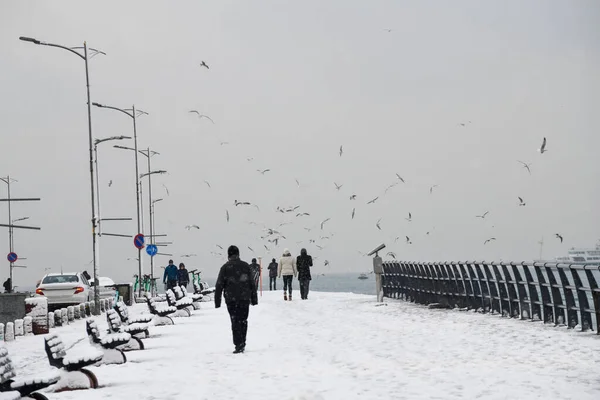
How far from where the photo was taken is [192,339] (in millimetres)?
22344

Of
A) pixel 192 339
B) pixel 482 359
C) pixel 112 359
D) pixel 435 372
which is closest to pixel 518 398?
pixel 435 372

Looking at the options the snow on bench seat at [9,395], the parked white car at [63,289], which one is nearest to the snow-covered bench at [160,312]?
the parked white car at [63,289]

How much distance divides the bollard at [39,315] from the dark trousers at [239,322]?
11102mm

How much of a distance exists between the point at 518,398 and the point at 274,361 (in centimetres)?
573

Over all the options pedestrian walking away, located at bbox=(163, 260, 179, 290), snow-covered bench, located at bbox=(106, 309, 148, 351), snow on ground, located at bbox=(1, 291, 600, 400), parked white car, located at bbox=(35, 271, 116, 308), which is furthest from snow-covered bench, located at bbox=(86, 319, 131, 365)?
pedestrian walking away, located at bbox=(163, 260, 179, 290)

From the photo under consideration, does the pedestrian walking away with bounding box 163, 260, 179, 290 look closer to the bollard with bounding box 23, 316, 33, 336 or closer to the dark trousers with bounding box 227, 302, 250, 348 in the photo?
the bollard with bounding box 23, 316, 33, 336

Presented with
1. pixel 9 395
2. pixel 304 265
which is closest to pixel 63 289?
pixel 304 265

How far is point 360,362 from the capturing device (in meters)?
15.4

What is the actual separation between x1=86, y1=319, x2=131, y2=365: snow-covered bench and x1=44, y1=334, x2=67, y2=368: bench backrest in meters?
2.34

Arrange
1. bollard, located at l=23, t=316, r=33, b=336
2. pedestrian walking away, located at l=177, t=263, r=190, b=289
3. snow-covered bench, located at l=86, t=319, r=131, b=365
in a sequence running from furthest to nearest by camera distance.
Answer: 1. pedestrian walking away, located at l=177, t=263, r=190, b=289
2. bollard, located at l=23, t=316, r=33, b=336
3. snow-covered bench, located at l=86, t=319, r=131, b=365

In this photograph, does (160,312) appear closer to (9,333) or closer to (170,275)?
(9,333)

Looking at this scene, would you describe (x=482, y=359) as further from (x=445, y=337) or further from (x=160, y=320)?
(x=160, y=320)

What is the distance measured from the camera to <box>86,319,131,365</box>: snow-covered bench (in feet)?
52.1

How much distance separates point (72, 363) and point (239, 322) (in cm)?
542
